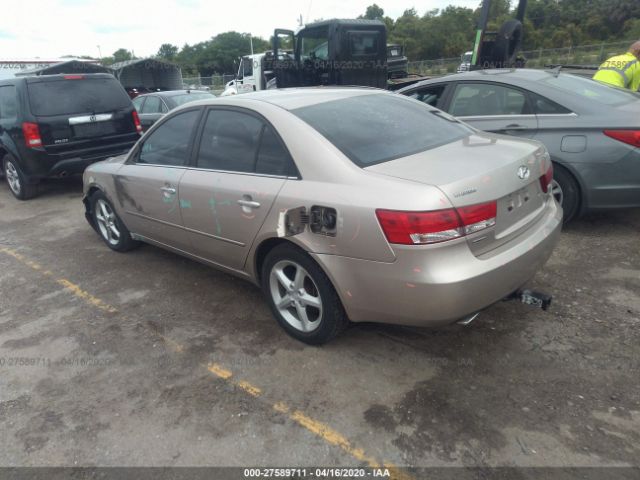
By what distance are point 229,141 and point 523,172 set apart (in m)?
1.98

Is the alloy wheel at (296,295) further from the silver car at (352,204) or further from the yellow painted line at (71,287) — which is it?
the yellow painted line at (71,287)

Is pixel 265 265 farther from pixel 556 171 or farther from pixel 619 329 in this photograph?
pixel 556 171

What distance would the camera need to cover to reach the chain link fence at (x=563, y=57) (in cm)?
2364

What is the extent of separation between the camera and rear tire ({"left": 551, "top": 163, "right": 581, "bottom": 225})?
4.38 meters

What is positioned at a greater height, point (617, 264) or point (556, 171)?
point (556, 171)

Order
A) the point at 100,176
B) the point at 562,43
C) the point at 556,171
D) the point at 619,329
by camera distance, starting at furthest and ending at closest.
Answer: the point at 562,43, the point at 100,176, the point at 556,171, the point at 619,329

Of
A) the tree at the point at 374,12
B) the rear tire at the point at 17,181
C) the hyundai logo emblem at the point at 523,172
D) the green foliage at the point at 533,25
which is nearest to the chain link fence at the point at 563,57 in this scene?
the green foliage at the point at 533,25

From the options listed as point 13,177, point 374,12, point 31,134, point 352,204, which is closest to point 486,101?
point 352,204

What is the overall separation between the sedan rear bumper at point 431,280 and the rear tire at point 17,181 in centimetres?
663

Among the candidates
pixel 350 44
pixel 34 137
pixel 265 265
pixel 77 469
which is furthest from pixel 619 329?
pixel 350 44

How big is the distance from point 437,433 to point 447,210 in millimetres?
1111

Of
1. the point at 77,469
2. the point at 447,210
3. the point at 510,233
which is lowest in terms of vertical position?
the point at 77,469

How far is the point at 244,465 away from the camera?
2.25 metres

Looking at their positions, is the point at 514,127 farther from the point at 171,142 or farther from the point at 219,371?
the point at 219,371
